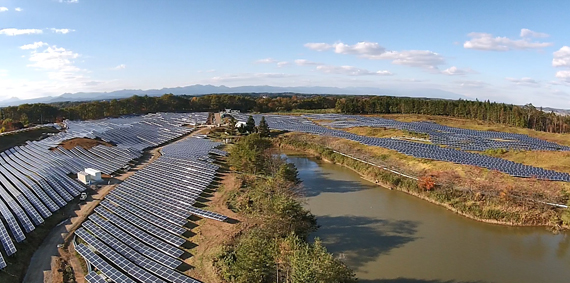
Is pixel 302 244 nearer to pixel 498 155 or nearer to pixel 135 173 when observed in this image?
pixel 135 173

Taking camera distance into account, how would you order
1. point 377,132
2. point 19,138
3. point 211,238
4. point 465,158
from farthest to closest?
point 377,132
point 19,138
point 465,158
point 211,238

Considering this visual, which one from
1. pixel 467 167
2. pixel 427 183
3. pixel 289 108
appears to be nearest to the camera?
pixel 427 183

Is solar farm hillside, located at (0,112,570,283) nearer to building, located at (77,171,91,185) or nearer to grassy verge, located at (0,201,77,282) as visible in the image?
grassy verge, located at (0,201,77,282)

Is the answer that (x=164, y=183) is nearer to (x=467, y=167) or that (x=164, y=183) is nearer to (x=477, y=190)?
(x=477, y=190)

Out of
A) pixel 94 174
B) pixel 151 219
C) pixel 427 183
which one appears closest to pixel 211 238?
pixel 151 219

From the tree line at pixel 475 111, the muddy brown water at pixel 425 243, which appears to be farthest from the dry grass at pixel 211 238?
the tree line at pixel 475 111

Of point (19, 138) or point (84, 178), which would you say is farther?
point (19, 138)

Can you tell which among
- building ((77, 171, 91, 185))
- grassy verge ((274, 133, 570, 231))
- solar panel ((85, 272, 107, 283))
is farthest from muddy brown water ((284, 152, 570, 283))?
building ((77, 171, 91, 185))
